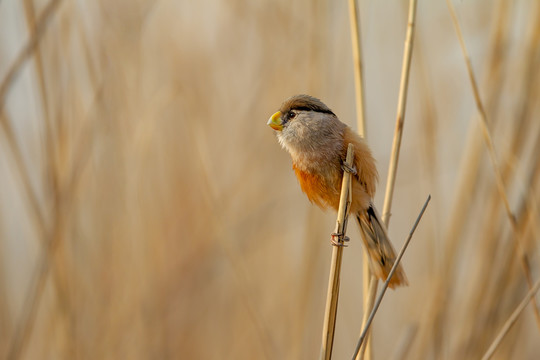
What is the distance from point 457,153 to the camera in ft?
6.24

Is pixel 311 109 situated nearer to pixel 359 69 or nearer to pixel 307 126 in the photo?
pixel 307 126

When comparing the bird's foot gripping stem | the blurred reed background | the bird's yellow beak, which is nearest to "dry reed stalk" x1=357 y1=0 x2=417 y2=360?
the bird's foot gripping stem

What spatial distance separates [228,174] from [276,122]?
845 millimetres

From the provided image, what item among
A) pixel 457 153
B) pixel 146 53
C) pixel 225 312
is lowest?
pixel 225 312

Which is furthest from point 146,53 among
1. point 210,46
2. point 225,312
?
point 225,312

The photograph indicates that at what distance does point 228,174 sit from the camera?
1.97 metres

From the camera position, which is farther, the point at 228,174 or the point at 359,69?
the point at 228,174

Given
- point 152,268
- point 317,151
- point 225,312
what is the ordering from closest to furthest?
point 317,151, point 152,268, point 225,312

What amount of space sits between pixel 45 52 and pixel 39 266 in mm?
613

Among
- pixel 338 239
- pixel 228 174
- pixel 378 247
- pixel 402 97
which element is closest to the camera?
pixel 338 239

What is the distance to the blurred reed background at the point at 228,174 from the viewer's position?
133 cm

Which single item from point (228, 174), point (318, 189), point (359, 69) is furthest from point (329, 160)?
point (228, 174)

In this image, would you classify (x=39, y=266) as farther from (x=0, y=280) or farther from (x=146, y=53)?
(x=146, y=53)

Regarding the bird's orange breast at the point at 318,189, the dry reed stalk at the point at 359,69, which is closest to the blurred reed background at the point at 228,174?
the dry reed stalk at the point at 359,69
